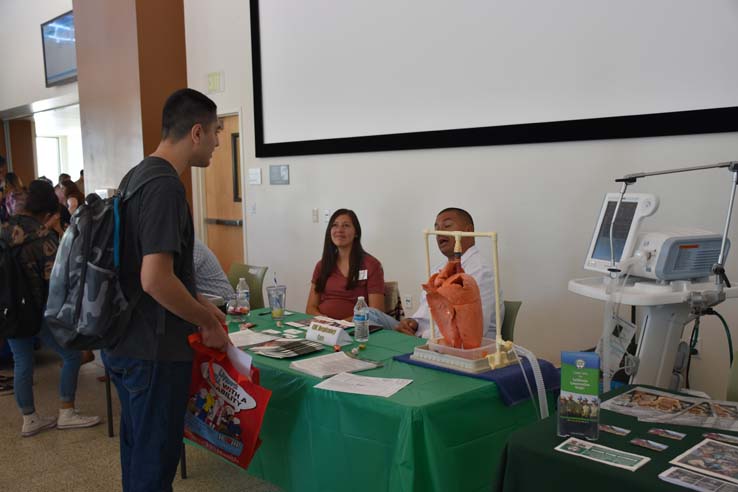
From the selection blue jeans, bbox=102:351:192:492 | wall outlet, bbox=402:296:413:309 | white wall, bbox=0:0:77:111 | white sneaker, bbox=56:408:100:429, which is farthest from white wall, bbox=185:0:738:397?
white wall, bbox=0:0:77:111

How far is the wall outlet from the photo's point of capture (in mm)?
4371

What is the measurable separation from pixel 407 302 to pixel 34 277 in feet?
7.84

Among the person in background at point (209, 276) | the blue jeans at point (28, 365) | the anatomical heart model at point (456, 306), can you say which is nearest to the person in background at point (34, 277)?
the blue jeans at point (28, 365)

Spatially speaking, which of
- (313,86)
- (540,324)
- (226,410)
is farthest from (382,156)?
(226,410)

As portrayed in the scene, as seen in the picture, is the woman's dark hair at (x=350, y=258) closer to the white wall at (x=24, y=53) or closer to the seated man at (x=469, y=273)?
the seated man at (x=469, y=273)

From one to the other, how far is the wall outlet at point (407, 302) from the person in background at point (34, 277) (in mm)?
2158

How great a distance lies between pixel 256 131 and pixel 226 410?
11.8 ft

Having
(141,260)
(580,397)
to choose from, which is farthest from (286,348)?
(580,397)

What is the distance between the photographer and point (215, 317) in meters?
1.93

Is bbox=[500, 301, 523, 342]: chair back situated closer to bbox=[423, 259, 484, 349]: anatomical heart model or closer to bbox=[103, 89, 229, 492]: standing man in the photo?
bbox=[423, 259, 484, 349]: anatomical heart model

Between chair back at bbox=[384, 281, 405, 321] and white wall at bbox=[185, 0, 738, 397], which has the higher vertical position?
white wall at bbox=[185, 0, 738, 397]

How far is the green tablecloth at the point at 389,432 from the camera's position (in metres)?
1.71

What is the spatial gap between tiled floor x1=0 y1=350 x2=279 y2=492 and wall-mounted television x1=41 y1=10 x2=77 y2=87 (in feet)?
16.7

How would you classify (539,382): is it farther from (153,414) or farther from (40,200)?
(40,200)
